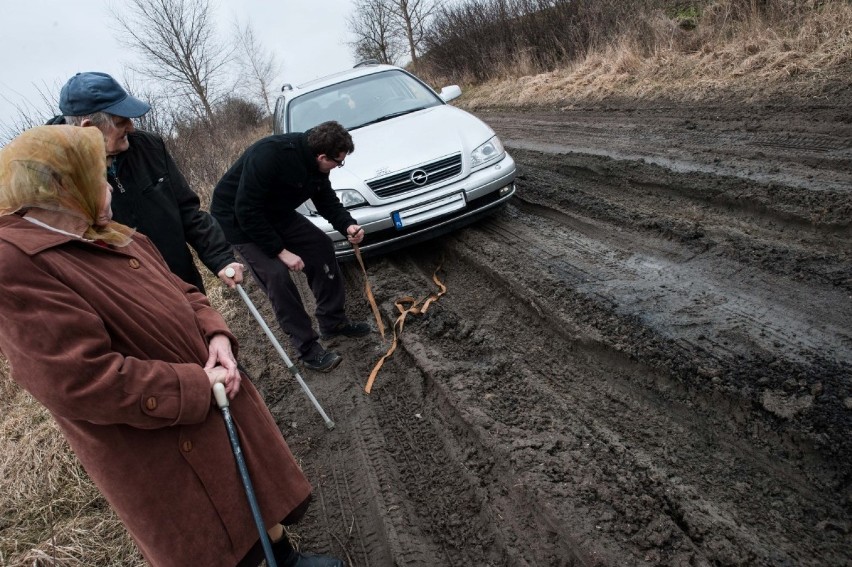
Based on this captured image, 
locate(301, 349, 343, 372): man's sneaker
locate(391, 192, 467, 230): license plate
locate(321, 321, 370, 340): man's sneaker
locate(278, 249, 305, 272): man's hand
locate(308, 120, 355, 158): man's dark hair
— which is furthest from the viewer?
locate(391, 192, 467, 230): license plate

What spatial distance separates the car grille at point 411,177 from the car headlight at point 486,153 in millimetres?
234

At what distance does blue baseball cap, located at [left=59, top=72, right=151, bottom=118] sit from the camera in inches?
90.7

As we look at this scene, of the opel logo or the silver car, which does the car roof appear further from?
the opel logo

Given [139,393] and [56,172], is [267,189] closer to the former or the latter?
[56,172]

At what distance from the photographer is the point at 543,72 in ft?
48.7

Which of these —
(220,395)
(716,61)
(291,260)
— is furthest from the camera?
(716,61)

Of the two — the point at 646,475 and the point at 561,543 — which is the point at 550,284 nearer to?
the point at 646,475

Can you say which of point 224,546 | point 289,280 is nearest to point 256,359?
point 289,280

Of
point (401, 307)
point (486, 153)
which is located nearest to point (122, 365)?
point (401, 307)

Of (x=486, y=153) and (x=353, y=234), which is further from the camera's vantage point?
(x=486, y=153)

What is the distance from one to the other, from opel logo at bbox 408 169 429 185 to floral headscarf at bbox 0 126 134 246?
3294 mm

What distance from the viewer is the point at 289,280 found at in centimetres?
369

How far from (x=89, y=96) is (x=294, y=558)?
2286mm

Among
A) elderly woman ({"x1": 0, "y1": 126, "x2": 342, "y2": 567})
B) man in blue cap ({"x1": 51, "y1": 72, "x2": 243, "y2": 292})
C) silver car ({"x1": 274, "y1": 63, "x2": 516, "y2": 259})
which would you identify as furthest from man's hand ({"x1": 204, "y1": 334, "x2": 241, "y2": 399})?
silver car ({"x1": 274, "y1": 63, "x2": 516, "y2": 259})
